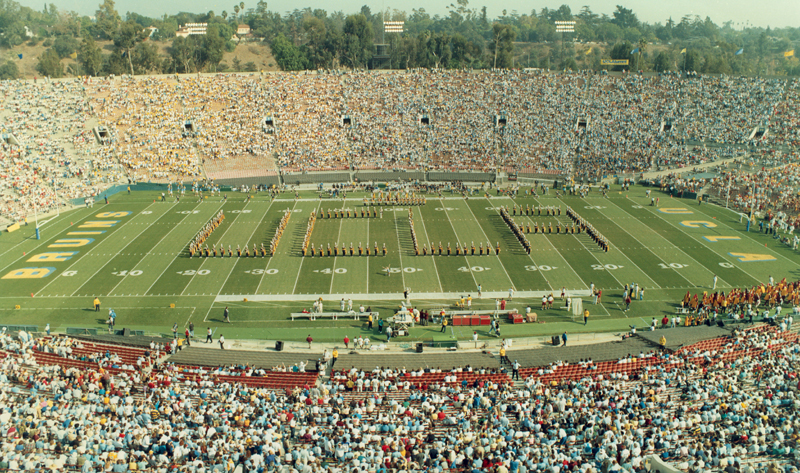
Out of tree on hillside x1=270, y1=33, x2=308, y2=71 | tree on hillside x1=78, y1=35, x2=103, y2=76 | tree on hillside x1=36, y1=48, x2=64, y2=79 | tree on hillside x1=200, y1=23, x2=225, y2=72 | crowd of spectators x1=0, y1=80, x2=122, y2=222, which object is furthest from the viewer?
tree on hillside x1=200, y1=23, x2=225, y2=72

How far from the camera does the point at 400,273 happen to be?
36.5m

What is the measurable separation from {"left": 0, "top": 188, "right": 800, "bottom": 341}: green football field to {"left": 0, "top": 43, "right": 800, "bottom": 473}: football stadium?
0.24m

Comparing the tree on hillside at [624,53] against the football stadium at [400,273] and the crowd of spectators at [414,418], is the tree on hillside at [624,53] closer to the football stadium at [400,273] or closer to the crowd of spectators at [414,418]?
the football stadium at [400,273]

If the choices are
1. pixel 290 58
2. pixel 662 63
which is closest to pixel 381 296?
pixel 290 58

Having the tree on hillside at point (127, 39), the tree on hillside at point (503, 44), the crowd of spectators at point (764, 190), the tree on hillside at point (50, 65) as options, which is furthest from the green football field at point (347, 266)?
the tree on hillside at point (50, 65)

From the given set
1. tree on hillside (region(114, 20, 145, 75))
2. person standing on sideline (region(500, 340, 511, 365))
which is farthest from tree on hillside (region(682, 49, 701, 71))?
person standing on sideline (region(500, 340, 511, 365))

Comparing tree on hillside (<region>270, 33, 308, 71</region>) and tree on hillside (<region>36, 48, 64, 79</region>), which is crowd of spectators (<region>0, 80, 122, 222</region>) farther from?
tree on hillside (<region>270, 33, 308, 71</region>)

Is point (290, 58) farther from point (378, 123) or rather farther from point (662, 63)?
point (662, 63)

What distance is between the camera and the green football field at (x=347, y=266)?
1243 inches

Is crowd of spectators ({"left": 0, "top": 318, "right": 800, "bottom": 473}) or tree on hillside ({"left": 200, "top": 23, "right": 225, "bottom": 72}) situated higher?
tree on hillside ({"left": 200, "top": 23, "right": 225, "bottom": 72})

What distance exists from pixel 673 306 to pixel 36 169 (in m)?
49.9

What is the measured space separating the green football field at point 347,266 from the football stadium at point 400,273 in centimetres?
24

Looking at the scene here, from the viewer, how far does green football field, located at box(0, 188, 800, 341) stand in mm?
31578

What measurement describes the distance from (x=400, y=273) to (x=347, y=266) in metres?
3.34
